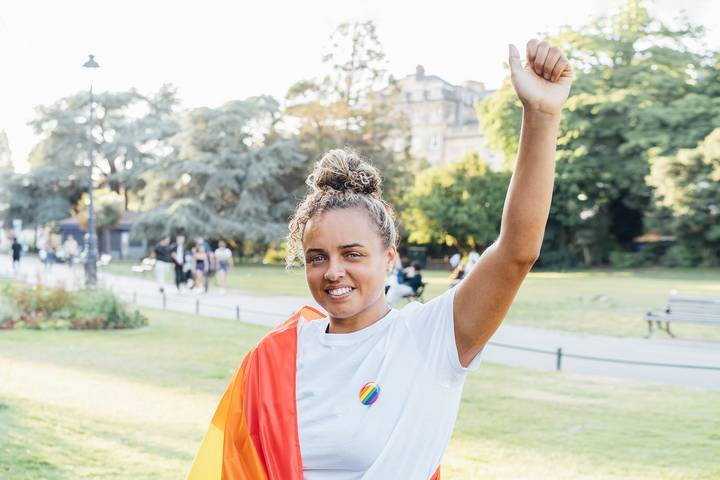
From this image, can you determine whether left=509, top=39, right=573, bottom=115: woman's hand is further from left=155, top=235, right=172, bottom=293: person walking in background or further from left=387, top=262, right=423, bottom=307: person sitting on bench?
left=155, top=235, right=172, bottom=293: person walking in background

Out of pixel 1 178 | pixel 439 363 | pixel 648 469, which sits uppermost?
pixel 1 178

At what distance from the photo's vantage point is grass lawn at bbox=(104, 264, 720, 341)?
58.1ft

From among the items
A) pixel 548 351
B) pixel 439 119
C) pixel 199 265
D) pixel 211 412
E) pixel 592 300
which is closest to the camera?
pixel 211 412

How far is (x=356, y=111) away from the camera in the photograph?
51344mm

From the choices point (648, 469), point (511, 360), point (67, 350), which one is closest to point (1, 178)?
point (67, 350)

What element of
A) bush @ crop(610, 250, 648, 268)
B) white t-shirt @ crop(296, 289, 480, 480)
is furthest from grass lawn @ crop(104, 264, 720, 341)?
white t-shirt @ crop(296, 289, 480, 480)

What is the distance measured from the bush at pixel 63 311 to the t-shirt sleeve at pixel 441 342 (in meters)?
14.7

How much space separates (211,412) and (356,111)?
4388cm

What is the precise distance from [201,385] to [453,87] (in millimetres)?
87016

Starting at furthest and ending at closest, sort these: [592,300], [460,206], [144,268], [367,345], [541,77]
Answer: [460,206], [144,268], [592,300], [367,345], [541,77]

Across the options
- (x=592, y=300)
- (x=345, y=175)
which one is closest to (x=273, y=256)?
(x=592, y=300)

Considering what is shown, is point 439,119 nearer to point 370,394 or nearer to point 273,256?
point 273,256

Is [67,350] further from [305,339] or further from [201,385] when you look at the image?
[305,339]

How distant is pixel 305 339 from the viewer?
7.96 feet
